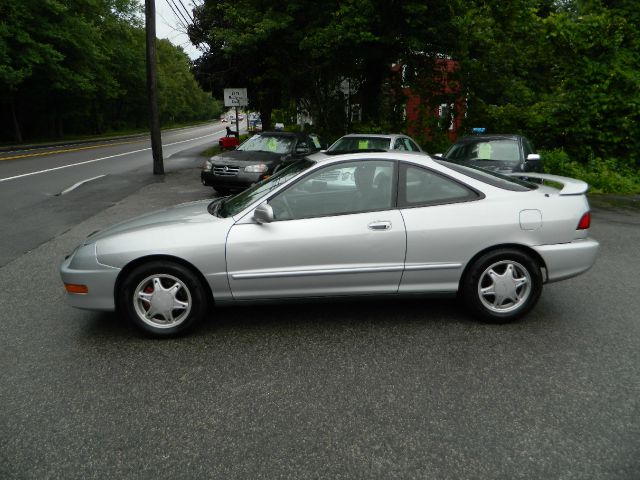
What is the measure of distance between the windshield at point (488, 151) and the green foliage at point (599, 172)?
394 cm

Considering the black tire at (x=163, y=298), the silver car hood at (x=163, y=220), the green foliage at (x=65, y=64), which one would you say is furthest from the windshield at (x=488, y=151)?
the green foliage at (x=65, y=64)

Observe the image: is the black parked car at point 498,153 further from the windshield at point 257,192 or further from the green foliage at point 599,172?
the windshield at point 257,192

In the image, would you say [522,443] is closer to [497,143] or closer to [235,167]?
[497,143]

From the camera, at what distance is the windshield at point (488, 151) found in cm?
1033

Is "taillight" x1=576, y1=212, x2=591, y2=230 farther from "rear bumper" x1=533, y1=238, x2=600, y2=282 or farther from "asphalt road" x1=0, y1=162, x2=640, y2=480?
"asphalt road" x1=0, y1=162, x2=640, y2=480

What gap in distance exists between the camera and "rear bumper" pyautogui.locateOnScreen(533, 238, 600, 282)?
437cm

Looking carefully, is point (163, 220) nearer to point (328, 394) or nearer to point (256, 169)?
point (328, 394)

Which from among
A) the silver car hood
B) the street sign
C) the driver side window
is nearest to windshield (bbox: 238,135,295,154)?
the silver car hood

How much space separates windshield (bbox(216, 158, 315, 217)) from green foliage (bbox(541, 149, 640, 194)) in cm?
1079

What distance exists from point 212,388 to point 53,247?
5066 millimetres

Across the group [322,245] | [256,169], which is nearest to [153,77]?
[256,169]

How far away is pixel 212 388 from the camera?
134 inches

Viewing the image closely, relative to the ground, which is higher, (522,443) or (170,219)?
(170,219)

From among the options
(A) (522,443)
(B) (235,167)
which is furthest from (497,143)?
(A) (522,443)
